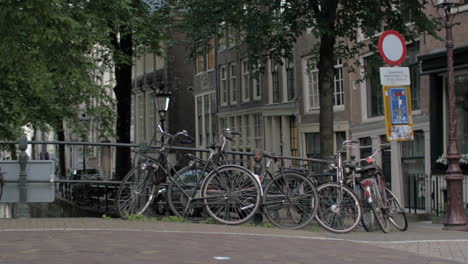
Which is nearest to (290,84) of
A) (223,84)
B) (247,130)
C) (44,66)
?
(247,130)

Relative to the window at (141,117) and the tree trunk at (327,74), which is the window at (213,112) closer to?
the window at (141,117)

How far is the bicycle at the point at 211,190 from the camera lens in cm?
1102

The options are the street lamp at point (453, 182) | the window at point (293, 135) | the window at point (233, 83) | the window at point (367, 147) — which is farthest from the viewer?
the window at point (233, 83)

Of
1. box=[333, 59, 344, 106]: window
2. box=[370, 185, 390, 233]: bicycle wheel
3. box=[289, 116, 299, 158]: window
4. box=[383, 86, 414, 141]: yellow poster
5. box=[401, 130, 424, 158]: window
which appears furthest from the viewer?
box=[289, 116, 299, 158]: window

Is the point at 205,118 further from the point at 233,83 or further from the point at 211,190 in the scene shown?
the point at 211,190

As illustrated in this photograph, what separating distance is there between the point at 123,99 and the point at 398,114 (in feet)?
43.3

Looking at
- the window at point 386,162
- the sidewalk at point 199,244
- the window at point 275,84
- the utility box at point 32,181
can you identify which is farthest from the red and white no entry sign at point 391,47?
the window at point 275,84

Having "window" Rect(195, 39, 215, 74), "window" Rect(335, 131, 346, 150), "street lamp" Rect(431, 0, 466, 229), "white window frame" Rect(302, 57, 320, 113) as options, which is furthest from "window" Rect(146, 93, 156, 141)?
"street lamp" Rect(431, 0, 466, 229)

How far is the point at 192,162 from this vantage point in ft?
37.0

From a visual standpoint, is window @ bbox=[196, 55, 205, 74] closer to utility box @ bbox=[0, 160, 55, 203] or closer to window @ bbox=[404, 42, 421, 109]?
window @ bbox=[404, 42, 421, 109]

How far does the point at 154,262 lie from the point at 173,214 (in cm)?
420

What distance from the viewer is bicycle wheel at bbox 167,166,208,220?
443 inches

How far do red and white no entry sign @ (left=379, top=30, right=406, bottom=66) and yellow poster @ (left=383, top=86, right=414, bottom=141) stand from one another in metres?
0.46

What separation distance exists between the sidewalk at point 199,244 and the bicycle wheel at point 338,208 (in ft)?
0.68
